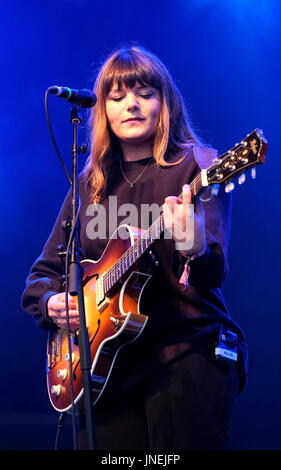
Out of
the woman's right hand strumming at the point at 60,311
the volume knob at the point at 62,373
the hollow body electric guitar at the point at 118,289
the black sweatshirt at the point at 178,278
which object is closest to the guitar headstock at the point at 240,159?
the hollow body electric guitar at the point at 118,289

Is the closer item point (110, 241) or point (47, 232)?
point (110, 241)

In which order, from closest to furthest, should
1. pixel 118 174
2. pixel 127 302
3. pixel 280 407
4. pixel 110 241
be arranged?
pixel 127 302 < pixel 110 241 < pixel 118 174 < pixel 280 407

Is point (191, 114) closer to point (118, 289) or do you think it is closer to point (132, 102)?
point (132, 102)

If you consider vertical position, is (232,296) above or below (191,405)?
above

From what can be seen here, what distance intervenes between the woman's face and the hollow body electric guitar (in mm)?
453

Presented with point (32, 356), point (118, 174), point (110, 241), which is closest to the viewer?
point (110, 241)

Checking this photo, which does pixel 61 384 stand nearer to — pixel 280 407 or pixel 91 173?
pixel 91 173

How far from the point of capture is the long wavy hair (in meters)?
2.36

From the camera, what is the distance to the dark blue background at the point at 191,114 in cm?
393

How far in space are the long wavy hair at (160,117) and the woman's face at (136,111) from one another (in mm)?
25

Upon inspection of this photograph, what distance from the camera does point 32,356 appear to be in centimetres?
418

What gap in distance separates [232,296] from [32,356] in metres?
1.55

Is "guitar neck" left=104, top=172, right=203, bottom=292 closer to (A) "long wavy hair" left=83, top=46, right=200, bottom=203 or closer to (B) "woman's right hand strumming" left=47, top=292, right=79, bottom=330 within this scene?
(B) "woman's right hand strumming" left=47, top=292, right=79, bottom=330

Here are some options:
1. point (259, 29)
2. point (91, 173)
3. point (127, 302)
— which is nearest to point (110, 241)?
point (127, 302)
